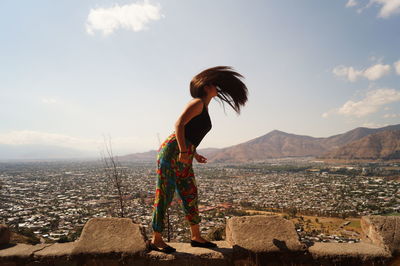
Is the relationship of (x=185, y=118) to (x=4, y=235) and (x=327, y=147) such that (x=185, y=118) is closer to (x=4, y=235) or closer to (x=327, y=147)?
(x=4, y=235)

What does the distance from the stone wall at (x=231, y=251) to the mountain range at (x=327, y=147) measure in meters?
103

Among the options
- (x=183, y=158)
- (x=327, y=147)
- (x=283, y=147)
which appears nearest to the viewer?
(x=183, y=158)

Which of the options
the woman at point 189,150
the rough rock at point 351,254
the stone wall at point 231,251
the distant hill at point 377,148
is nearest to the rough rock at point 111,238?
the stone wall at point 231,251

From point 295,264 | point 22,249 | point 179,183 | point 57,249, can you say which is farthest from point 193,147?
point 22,249

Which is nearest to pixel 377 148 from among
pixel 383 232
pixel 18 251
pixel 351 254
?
pixel 383 232

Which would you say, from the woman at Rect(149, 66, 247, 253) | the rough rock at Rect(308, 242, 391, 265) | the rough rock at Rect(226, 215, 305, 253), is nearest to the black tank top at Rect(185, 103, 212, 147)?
the woman at Rect(149, 66, 247, 253)

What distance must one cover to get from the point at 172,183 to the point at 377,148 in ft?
368

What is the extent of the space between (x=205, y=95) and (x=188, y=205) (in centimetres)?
105

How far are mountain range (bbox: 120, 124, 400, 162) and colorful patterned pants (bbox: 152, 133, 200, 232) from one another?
104 meters

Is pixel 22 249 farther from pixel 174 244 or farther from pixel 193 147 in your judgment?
pixel 193 147

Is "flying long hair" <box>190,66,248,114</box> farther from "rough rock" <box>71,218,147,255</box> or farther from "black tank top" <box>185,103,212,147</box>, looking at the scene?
"rough rock" <box>71,218,147,255</box>

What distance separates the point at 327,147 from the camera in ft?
538

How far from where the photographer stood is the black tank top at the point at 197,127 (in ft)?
7.05

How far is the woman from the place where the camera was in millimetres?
2057
